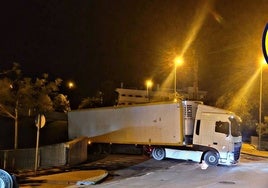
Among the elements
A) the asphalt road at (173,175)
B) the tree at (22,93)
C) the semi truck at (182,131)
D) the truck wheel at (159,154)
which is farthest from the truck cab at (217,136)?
the tree at (22,93)

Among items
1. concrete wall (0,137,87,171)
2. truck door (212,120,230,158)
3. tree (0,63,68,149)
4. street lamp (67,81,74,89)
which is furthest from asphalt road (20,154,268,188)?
street lamp (67,81,74,89)

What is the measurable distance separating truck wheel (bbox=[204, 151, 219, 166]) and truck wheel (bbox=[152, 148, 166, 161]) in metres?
2.98

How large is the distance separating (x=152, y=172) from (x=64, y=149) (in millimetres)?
5027

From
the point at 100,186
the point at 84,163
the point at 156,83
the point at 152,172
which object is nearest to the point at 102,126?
the point at 84,163

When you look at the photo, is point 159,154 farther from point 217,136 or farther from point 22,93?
point 22,93

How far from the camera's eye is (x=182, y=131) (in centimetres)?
2545

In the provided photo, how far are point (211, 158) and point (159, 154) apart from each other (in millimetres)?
3639

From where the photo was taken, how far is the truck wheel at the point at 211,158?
24484 mm

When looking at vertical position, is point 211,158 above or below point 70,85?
below

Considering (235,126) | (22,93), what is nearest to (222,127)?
(235,126)

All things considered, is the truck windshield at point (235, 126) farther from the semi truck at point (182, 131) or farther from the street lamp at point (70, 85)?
the street lamp at point (70, 85)

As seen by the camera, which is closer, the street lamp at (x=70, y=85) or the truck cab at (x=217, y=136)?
the truck cab at (x=217, y=136)

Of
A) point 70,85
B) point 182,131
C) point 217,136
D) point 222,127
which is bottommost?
point 217,136

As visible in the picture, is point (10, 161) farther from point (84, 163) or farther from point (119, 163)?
point (119, 163)
